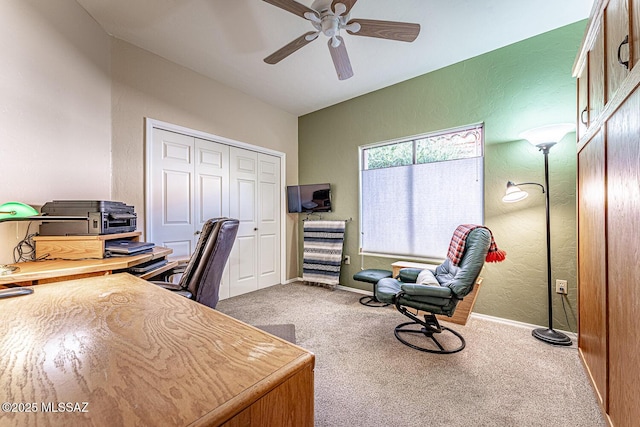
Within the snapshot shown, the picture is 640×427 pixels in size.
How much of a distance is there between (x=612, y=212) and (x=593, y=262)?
460 mm

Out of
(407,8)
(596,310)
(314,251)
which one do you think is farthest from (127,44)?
(596,310)

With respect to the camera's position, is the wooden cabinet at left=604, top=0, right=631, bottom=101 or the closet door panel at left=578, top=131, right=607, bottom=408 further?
the closet door panel at left=578, top=131, right=607, bottom=408

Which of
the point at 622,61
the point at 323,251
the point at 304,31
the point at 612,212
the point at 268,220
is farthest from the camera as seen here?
the point at 268,220

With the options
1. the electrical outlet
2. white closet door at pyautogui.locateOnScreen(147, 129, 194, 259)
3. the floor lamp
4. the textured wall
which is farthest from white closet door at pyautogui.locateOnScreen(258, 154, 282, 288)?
the electrical outlet

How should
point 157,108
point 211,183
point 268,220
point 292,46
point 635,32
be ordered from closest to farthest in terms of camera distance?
point 635,32 → point 292,46 → point 157,108 → point 211,183 → point 268,220

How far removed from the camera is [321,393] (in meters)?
1.58

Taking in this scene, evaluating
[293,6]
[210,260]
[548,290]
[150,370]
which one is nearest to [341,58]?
[293,6]

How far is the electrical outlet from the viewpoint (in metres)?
2.31

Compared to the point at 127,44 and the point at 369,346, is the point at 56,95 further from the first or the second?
the point at 369,346

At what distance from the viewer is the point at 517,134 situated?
2.53m

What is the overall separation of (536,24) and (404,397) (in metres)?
3.19

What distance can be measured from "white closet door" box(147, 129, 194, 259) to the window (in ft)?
7.28

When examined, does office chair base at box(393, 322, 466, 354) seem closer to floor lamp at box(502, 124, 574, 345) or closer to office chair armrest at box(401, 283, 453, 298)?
office chair armrest at box(401, 283, 453, 298)

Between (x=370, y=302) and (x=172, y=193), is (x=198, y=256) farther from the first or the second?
(x=370, y=302)
